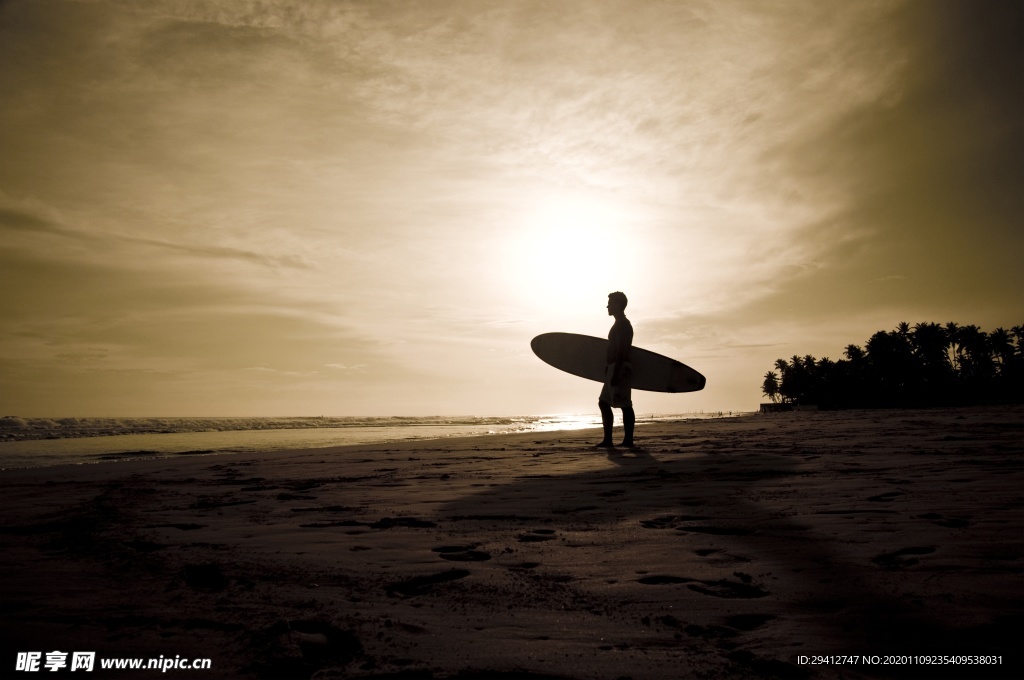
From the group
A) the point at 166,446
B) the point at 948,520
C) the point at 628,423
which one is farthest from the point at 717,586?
the point at 166,446

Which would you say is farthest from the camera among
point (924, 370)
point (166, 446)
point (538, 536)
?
point (924, 370)

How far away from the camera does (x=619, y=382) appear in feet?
31.6

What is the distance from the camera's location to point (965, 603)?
2.08 metres

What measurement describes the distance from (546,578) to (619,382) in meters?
7.20

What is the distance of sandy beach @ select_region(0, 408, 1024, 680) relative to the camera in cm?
182

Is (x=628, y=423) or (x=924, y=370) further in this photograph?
(x=924, y=370)

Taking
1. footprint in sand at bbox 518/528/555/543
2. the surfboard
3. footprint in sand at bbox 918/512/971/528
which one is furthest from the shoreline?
footprint in sand at bbox 918/512/971/528

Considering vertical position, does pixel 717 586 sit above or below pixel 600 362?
below

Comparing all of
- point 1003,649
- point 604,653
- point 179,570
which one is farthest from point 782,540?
point 179,570

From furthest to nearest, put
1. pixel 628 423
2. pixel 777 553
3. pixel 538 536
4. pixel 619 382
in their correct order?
pixel 619 382, pixel 628 423, pixel 538 536, pixel 777 553

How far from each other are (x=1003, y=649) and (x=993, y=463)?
4774mm

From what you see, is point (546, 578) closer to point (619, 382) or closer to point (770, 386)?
point (619, 382)

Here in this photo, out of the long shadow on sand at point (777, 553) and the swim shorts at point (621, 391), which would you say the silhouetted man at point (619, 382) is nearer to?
the swim shorts at point (621, 391)

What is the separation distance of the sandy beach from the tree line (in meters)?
74.4
